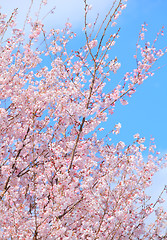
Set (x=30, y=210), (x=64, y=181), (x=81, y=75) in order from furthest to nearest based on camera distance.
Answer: (x=81, y=75), (x=30, y=210), (x=64, y=181)

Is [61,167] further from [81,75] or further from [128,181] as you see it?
[81,75]

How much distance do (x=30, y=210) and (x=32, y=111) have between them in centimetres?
249

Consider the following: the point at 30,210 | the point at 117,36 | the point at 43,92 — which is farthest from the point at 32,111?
the point at 117,36

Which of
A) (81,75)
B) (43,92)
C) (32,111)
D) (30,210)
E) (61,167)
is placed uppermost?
(81,75)

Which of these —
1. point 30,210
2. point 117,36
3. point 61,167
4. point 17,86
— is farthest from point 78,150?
point 117,36

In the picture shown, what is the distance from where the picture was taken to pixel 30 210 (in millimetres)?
7047

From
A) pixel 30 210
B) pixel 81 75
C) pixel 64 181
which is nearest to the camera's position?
pixel 64 181

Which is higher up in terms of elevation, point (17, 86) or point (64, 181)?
point (17, 86)

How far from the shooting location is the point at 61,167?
6.78 m

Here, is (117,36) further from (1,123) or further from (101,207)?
(101,207)

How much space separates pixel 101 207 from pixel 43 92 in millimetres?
3328

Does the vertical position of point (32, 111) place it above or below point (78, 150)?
above

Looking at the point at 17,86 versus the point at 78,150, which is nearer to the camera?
the point at 78,150

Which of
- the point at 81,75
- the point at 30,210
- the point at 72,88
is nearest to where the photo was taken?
the point at 30,210
